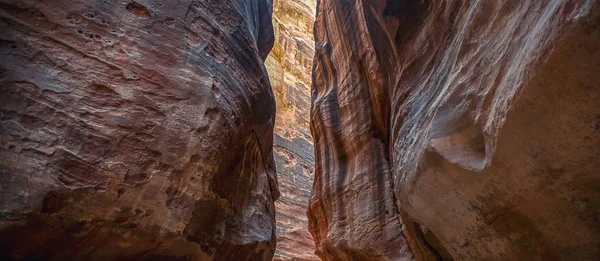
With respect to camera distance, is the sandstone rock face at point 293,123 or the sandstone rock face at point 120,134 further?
the sandstone rock face at point 293,123

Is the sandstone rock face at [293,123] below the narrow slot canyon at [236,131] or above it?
above

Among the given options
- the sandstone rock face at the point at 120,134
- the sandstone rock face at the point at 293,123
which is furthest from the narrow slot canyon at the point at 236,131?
the sandstone rock face at the point at 293,123

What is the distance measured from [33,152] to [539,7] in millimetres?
3559

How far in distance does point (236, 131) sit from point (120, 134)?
4.05ft

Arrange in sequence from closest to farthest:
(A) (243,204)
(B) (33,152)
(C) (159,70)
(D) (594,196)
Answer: (D) (594,196) < (B) (33,152) < (C) (159,70) < (A) (243,204)

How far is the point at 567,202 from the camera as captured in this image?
264 cm

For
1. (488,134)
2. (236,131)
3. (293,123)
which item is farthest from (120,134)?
(293,123)

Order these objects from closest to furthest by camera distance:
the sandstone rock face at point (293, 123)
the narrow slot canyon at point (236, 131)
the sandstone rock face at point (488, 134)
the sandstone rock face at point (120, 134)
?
the sandstone rock face at point (488, 134) < the narrow slot canyon at point (236, 131) < the sandstone rock face at point (120, 134) < the sandstone rock face at point (293, 123)

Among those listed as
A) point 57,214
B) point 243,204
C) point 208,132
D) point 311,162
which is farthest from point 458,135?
point 311,162

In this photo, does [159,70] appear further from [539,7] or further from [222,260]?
[539,7]

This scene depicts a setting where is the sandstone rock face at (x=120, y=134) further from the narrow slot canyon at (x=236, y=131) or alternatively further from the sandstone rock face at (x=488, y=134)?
the sandstone rock face at (x=488, y=134)

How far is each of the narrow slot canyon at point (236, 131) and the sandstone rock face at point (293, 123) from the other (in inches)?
363

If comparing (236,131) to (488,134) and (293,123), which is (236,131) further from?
(293,123)

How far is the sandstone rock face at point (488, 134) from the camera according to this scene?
88.4 inches
